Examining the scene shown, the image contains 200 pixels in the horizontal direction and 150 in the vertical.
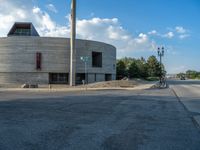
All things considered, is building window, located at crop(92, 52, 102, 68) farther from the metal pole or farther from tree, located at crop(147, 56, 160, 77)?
tree, located at crop(147, 56, 160, 77)

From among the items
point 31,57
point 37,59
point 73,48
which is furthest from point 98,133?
point 31,57

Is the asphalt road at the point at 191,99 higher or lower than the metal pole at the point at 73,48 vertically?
lower

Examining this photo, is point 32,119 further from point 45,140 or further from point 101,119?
point 45,140

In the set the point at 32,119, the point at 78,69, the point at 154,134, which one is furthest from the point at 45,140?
the point at 78,69

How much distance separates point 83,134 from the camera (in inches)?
334

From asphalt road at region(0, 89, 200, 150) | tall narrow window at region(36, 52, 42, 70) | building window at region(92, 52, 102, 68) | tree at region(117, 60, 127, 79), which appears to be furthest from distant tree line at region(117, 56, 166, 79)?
asphalt road at region(0, 89, 200, 150)

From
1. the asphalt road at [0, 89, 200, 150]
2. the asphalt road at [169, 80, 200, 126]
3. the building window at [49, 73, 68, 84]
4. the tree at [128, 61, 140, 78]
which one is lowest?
the asphalt road at [169, 80, 200, 126]

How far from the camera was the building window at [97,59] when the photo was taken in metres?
64.4

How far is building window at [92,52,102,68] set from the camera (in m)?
64.4

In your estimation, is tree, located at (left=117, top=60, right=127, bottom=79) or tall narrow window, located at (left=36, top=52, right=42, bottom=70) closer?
tall narrow window, located at (left=36, top=52, right=42, bottom=70)

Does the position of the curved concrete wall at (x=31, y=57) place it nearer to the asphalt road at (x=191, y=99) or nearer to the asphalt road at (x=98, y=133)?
the asphalt road at (x=191, y=99)

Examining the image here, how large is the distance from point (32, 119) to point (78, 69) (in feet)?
157

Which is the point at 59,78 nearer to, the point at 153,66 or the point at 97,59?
the point at 97,59

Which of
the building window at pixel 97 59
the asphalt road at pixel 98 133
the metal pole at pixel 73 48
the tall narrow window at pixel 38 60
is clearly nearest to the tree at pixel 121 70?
the building window at pixel 97 59
